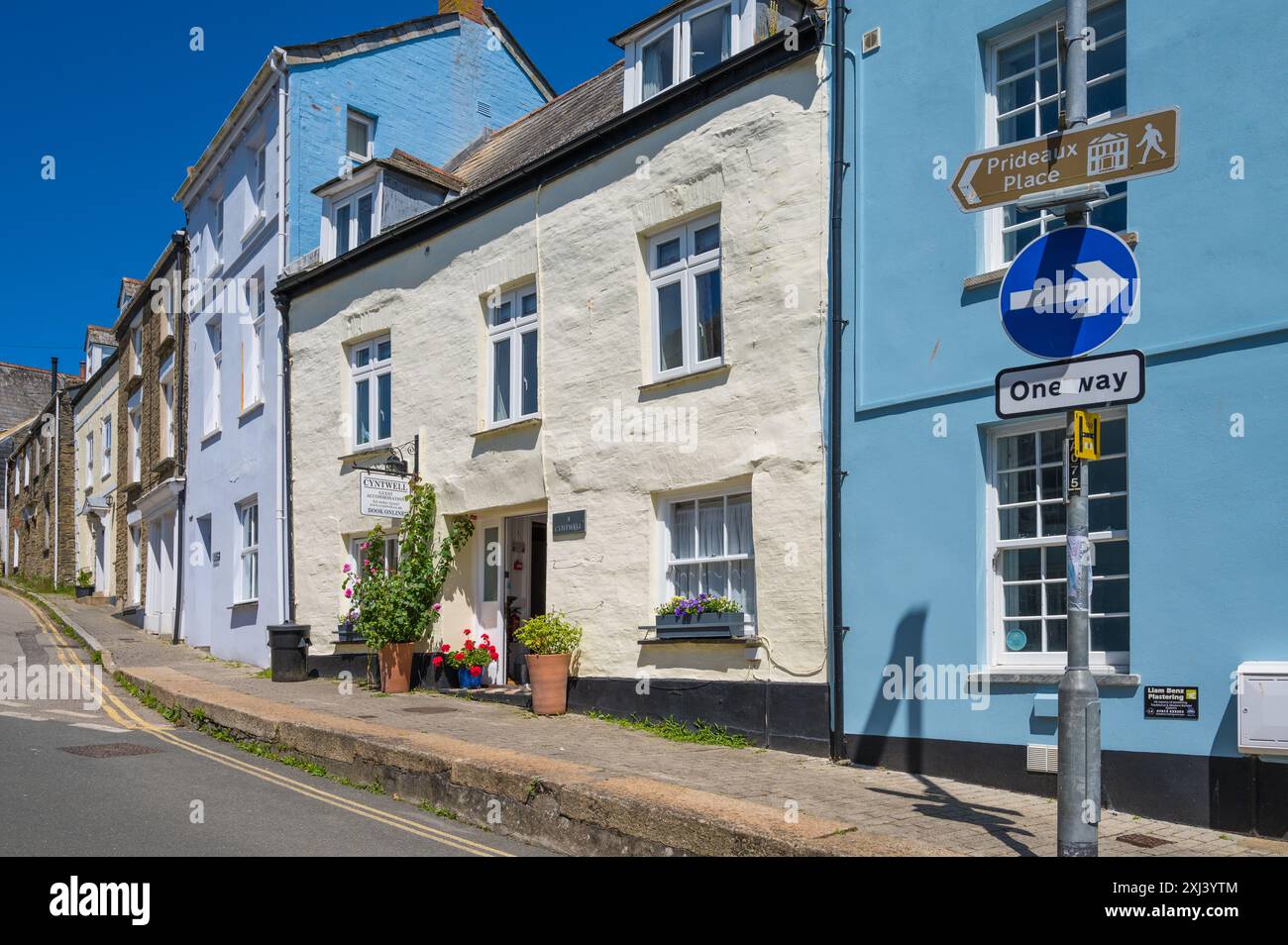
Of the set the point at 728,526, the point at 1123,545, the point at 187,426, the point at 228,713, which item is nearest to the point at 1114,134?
the point at 1123,545

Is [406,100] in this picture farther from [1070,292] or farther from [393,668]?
[1070,292]

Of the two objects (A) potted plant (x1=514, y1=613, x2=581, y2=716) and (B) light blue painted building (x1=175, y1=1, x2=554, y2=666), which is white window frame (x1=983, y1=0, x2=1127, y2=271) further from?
(B) light blue painted building (x1=175, y1=1, x2=554, y2=666)

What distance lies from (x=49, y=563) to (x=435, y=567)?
28.0m

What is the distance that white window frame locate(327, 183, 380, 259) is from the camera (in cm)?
1678

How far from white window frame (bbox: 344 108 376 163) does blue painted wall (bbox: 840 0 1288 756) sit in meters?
11.3

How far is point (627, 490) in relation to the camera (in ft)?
39.1

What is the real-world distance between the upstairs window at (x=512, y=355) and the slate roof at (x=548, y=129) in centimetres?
166

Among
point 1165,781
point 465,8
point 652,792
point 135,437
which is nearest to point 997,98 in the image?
point 1165,781

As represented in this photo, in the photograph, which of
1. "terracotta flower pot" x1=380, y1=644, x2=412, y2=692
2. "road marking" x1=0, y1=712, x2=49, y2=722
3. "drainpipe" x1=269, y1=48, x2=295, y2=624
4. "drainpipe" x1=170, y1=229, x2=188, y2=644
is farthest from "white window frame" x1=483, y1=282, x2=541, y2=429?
"drainpipe" x1=170, y1=229, x2=188, y2=644

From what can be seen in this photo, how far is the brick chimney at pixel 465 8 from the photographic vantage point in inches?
830

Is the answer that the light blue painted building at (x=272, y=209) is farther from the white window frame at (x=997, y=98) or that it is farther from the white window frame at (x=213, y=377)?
the white window frame at (x=997, y=98)

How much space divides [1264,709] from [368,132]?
16987 mm

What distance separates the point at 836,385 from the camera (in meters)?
9.91
